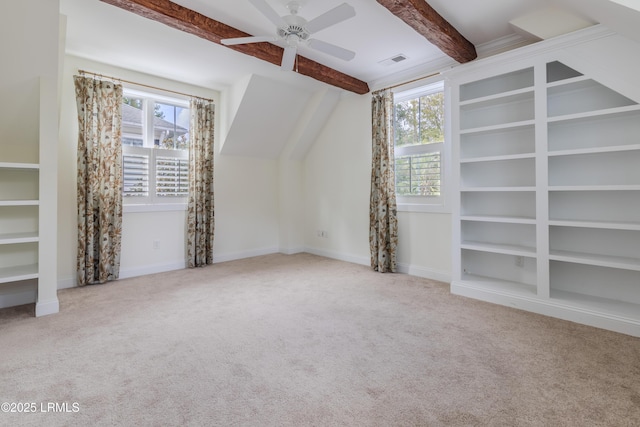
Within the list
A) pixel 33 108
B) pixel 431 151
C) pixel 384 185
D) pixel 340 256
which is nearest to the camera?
pixel 33 108

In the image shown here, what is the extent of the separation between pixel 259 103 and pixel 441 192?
2921mm

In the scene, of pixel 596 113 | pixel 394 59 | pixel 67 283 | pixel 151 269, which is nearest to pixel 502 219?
pixel 596 113

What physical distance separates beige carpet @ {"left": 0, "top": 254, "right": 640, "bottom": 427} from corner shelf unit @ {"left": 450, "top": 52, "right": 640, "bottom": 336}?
323 mm

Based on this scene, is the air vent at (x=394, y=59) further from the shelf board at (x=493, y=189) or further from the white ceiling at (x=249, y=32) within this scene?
the shelf board at (x=493, y=189)

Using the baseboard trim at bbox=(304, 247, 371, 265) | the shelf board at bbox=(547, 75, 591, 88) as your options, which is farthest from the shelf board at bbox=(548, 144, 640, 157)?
the baseboard trim at bbox=(304, 247, 371, 265)

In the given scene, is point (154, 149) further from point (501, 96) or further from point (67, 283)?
point (501, 96)

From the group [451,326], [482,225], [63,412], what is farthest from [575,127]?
[63,412]

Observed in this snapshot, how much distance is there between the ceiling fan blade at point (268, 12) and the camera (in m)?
Result: 2.10

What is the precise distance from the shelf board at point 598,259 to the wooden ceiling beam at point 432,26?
2.20m

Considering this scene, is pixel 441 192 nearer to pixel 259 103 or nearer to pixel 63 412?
pixel 259 103

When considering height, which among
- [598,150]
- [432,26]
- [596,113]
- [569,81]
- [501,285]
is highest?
[432,26]

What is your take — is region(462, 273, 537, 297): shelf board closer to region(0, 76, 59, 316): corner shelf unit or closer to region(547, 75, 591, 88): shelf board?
region(547, 75, 591, 88): shelf board

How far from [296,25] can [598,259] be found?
10.4 ft

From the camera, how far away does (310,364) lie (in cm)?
196
